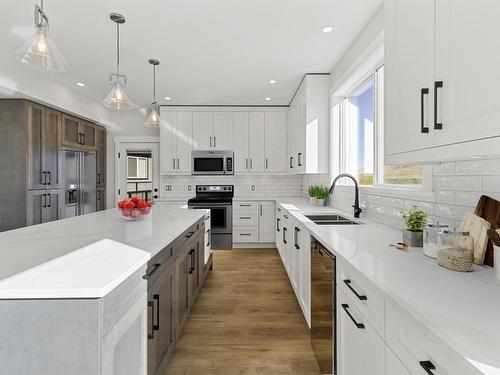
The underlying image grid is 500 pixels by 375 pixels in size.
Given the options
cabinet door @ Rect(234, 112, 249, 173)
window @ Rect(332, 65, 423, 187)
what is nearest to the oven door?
cabinet door @ Rect(234, 112, 249, 173)

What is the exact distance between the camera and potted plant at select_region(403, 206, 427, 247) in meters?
1.41

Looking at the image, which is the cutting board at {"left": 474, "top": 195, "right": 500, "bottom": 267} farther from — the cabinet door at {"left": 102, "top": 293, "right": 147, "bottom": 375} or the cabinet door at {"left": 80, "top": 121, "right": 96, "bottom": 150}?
the cabinet door at {"left": 80, "top": 121, "right": 96, "bottom": 150}

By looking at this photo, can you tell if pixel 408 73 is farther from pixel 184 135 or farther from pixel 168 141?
pixel 168 141

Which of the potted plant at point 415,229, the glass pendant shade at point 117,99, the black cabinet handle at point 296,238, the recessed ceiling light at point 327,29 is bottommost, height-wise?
the black cabinet handle at point 296,238

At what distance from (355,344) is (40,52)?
7.44 ft

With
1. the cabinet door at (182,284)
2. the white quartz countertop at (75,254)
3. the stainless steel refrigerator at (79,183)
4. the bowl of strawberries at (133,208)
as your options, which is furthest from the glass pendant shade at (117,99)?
the stainless steel refrigerator at (79,183)

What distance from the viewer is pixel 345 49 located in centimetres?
280

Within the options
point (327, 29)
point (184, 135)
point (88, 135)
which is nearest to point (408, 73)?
point (327, 29)

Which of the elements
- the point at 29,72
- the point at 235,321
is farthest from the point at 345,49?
the point at 29,72

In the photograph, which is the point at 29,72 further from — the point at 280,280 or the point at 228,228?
the point at 280,280

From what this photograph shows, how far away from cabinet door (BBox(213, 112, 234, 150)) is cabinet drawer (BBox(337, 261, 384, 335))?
3.92 metres

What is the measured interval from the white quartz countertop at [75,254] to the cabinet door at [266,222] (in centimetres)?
287

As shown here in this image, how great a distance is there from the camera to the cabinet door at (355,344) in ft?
3.26

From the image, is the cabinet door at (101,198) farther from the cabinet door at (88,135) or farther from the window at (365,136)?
the window at (365,136)
